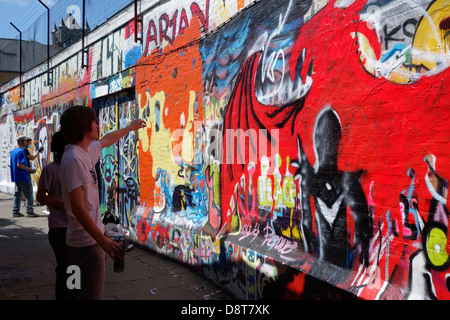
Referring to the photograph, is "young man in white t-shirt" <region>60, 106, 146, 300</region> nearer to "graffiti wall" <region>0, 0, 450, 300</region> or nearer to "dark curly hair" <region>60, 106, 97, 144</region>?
"dark curly hair" <region>60, 106, 97, 144</region>

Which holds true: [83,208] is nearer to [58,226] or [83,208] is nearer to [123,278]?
[58,226]

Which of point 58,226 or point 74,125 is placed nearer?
point 74,125

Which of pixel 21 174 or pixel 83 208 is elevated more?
pixel 21 174

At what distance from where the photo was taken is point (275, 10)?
13.2 ft

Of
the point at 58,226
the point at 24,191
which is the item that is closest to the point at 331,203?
the point at 58,226

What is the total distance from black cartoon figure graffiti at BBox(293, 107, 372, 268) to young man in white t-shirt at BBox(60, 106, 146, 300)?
1.71m

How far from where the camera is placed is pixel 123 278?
16.0 ft

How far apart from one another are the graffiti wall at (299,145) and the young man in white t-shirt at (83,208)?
1724 mm

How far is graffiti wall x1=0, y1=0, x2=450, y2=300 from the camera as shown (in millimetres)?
2621

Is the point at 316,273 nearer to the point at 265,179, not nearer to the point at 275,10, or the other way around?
the point at 265,179

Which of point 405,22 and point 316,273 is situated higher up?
point 405,22

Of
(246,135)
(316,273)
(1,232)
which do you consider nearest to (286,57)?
(246,135)

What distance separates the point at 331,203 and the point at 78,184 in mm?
1963
